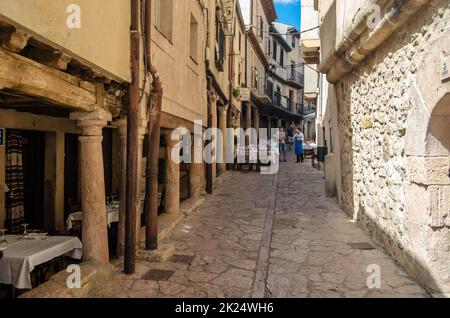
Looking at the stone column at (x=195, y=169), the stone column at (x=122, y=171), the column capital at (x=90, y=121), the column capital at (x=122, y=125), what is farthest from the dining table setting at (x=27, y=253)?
the stone column at (x=195, y=169)

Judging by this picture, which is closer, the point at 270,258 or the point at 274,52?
the point at 270,258

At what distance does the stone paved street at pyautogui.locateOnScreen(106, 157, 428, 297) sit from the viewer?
470cm

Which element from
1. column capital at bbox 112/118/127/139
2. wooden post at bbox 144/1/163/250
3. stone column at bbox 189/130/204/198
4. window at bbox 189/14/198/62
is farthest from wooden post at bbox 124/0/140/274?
stone column at bbox 189/130/204/198

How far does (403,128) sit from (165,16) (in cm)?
497

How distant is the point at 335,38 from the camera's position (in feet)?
28.2

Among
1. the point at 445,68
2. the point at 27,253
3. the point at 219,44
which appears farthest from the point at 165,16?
the point at 219,44

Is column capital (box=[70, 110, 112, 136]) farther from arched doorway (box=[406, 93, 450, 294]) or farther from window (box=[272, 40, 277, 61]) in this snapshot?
window (box=[272, 40, 277, 61])

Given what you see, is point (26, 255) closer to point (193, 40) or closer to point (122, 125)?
point (122, 125)

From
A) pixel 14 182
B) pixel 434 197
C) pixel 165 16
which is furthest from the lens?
pixel 165 16

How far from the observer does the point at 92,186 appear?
16.8 feet

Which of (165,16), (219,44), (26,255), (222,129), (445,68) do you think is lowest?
(26,255)
